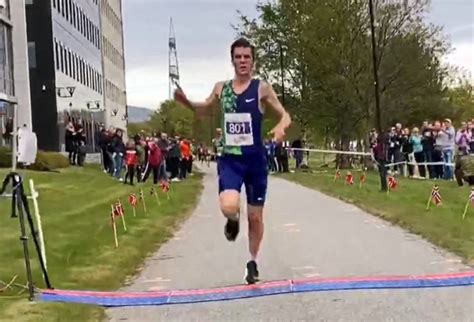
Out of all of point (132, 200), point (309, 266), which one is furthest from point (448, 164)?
point (309, 266)

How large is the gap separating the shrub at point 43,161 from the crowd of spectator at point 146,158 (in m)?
1.78

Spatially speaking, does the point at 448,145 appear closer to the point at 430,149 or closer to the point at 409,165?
the point at 430,149

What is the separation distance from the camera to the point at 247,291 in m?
8.60

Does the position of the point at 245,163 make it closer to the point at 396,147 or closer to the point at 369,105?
the point at 396,147

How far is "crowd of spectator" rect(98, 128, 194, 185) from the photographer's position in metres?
30.7

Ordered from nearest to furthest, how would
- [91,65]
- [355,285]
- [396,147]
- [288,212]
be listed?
[355,285], [288,212], [396,147], [91,65]

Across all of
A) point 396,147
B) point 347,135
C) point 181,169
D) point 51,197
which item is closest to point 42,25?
point 347,135

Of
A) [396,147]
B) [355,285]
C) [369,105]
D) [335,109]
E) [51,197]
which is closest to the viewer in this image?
[355,285]

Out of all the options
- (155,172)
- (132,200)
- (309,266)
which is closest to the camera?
(309,266)

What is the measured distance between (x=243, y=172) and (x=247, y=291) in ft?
3.62

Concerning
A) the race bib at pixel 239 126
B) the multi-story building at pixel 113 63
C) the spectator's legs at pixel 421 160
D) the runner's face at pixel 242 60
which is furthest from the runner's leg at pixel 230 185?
the multi-story building at pixel 113 63

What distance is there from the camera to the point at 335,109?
5266 cm

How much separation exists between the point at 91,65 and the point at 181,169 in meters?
41.5

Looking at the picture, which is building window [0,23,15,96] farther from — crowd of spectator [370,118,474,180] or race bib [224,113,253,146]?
race bib [224,113,253,146]
